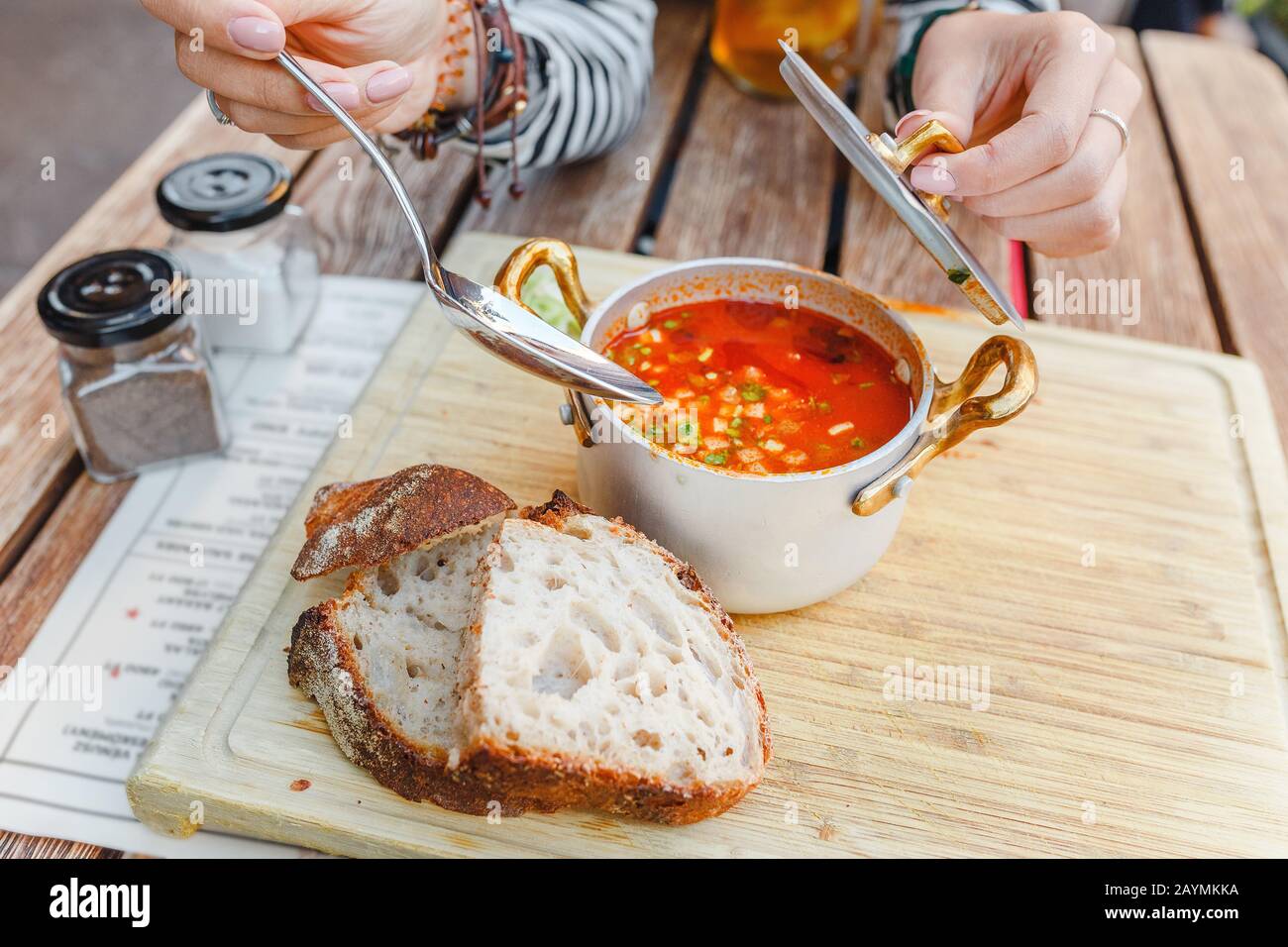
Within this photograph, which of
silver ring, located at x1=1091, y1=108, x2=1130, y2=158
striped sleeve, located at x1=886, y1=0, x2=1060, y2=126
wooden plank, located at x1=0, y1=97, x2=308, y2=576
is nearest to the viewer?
silver ring, located at x1=1091, y1=108, x2=1130, y2=158

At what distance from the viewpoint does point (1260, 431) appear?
79.7 inches

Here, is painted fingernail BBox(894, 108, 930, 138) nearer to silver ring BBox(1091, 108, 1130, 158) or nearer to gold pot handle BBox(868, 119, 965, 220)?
gold pot handle BBox(868, 119, 965, 220)

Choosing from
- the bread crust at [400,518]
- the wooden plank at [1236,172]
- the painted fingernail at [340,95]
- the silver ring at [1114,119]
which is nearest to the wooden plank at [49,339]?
the bread crust at [400,518]

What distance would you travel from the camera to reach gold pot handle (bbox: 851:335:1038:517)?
4.77ft

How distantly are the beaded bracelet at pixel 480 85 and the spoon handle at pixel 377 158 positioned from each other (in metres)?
0.57

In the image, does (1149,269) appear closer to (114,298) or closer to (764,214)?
(764,214)

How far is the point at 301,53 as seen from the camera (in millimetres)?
1718

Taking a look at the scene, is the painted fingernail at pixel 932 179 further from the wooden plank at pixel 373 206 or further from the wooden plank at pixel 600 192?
the wooden plank at pixel 373 206

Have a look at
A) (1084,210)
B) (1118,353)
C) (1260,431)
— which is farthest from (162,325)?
(1260,431)

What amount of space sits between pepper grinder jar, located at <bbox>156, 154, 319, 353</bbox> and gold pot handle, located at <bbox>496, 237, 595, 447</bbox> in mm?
652

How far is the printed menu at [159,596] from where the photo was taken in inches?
58.3

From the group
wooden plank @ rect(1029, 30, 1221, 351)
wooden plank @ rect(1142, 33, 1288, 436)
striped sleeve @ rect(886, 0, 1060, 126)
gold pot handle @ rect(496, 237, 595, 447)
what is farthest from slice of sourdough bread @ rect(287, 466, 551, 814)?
wooden plank @ rect(1142, 33, 1288, 436)

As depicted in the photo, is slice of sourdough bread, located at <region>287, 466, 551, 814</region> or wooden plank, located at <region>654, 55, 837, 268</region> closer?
slice of sourdough bread, located at <region>287, 466, 551, 814</region>
